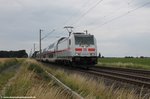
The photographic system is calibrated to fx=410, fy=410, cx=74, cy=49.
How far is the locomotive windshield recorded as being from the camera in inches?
1510

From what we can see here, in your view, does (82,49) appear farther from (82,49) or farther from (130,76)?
(130,76)

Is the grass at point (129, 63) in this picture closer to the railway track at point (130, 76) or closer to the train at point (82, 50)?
the train at point (82, 50)

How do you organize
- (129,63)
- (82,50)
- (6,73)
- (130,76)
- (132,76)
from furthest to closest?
(129,63) → (82,50) → (6,73) → (130,76) → (132,76)

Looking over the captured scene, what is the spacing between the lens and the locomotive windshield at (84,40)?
38.4m

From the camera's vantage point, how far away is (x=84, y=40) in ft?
127

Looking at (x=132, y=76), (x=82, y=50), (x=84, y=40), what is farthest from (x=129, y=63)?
(x=132, y=76)

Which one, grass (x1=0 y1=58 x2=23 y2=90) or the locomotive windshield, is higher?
the locomotive windshield

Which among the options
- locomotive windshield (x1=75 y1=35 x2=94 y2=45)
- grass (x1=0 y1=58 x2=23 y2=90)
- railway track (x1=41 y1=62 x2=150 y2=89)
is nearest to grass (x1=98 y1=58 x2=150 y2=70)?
locomotive windshield (x1=75 y1=35 x2=94 y2=45)

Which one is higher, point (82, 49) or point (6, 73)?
point (82, 49)

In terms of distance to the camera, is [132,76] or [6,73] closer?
[132,76]

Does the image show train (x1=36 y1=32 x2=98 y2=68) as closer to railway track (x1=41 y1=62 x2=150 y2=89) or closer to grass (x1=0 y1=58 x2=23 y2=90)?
grass (x1=0 y1=58 x2=23 y2=90)

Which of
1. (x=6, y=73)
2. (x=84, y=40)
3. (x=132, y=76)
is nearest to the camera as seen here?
(x=132, y=76)

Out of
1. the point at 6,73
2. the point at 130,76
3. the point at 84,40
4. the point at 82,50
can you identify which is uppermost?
the point at 84,40

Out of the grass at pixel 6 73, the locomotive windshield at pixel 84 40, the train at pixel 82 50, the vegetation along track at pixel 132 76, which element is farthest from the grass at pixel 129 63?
the grass at pixel 6 73
